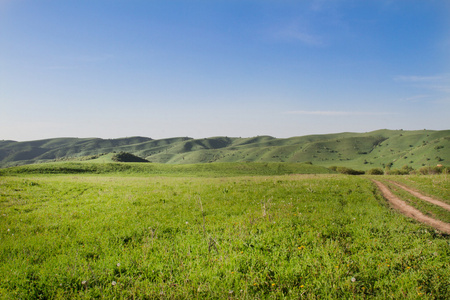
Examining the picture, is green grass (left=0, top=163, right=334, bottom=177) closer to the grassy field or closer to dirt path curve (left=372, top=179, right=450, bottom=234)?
dirt path curve (left=372, top=179, right=450, bottom=234)

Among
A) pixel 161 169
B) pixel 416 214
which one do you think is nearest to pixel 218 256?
pixel 416 214

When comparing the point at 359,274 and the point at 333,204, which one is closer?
the point at 359,274

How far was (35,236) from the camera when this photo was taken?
7.85 meters

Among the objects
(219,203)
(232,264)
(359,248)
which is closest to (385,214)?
(359,248)

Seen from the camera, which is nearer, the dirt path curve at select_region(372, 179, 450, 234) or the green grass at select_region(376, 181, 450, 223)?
the dirt path curve at select_region(372, 179, 450, 234)

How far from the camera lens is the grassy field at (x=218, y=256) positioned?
192 inches

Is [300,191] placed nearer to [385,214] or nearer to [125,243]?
[385,214]

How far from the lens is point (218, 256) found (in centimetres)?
609

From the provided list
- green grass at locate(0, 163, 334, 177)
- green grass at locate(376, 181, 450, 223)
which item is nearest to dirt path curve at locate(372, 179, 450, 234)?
green grass at locate(376, 181, 450, 223)

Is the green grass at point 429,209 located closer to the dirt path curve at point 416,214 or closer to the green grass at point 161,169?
the dirt path curve at point 416,214

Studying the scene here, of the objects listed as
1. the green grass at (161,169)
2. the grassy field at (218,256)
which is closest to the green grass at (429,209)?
the grassy field at (218,256)

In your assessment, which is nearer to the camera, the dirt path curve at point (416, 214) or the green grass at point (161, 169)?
the dirt path curve at point (416, 214)

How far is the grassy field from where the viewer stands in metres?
4.88

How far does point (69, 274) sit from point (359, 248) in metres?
8.31
